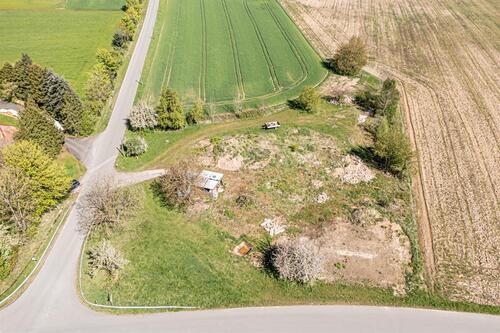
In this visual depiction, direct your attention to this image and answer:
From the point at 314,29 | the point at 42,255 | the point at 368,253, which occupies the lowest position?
the point at 42,255

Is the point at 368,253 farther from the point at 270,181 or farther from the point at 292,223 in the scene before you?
the point at 270,181

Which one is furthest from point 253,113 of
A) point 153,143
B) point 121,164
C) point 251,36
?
point 251,36

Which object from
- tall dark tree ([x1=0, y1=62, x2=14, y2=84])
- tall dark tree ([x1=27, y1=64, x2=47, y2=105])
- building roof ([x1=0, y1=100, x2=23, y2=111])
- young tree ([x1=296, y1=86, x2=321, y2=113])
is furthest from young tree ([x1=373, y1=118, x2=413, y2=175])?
tall dark tree ([x1=0, y1=62, x2=14, y2=84])

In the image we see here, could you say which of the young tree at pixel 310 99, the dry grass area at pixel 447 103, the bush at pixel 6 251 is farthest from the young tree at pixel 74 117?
the dry grass area at pixel 447 103

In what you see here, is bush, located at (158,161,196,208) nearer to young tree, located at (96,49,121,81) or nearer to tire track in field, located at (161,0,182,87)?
tire track in field, located at (161,0,182,87)

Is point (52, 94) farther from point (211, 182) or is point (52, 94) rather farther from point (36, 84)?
point (211, 182)

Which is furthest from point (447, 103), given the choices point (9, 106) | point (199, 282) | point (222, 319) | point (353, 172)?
point (9, 106)
